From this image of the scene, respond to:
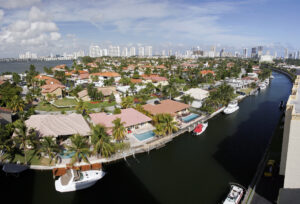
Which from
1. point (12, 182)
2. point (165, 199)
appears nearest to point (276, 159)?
point (165, 199)

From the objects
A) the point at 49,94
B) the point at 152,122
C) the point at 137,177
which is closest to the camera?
the point at 137,177

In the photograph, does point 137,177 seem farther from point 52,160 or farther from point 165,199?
point 52,160

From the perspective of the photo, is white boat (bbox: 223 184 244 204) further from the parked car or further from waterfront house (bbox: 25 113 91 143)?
waterfront house (bbox: 25 113 91 143)

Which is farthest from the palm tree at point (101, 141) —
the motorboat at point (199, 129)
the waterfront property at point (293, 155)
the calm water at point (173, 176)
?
the waterfront property at point (293, 155)

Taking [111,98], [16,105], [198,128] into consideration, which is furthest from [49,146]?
[111,98]

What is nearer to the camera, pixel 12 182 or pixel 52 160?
pixel 12 182

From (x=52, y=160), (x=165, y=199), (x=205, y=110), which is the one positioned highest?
(x=205, y=110)
